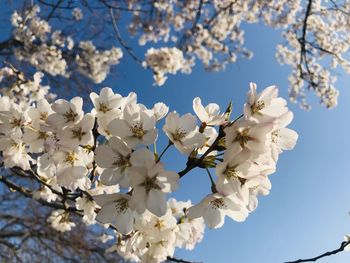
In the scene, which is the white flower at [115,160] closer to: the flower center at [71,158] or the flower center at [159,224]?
the flower center at [71,158]

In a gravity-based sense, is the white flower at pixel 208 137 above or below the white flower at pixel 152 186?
above

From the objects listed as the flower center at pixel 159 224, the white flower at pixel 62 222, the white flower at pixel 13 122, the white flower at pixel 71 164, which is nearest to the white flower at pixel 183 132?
the white flower at pixel 71 164

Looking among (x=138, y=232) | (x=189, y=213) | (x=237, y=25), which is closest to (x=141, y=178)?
(x=189, y=213)

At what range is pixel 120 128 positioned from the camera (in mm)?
1337

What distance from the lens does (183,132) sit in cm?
135

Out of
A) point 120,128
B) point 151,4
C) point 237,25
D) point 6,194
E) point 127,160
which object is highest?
point 237,25

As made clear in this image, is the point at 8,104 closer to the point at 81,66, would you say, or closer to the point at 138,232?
the point at 138,232

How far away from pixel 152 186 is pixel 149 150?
11 centimetres

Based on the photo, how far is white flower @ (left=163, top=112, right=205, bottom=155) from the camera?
4.29ft

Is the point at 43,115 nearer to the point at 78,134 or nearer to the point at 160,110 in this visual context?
the point at 78,134

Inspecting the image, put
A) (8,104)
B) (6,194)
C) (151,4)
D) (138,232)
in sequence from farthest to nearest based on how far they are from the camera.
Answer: (6,194) < (151,4) < (8,104) < (138,232)

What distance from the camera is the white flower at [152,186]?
47.7 inches

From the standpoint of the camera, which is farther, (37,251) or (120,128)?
(37,251)

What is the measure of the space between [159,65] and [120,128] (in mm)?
7084
